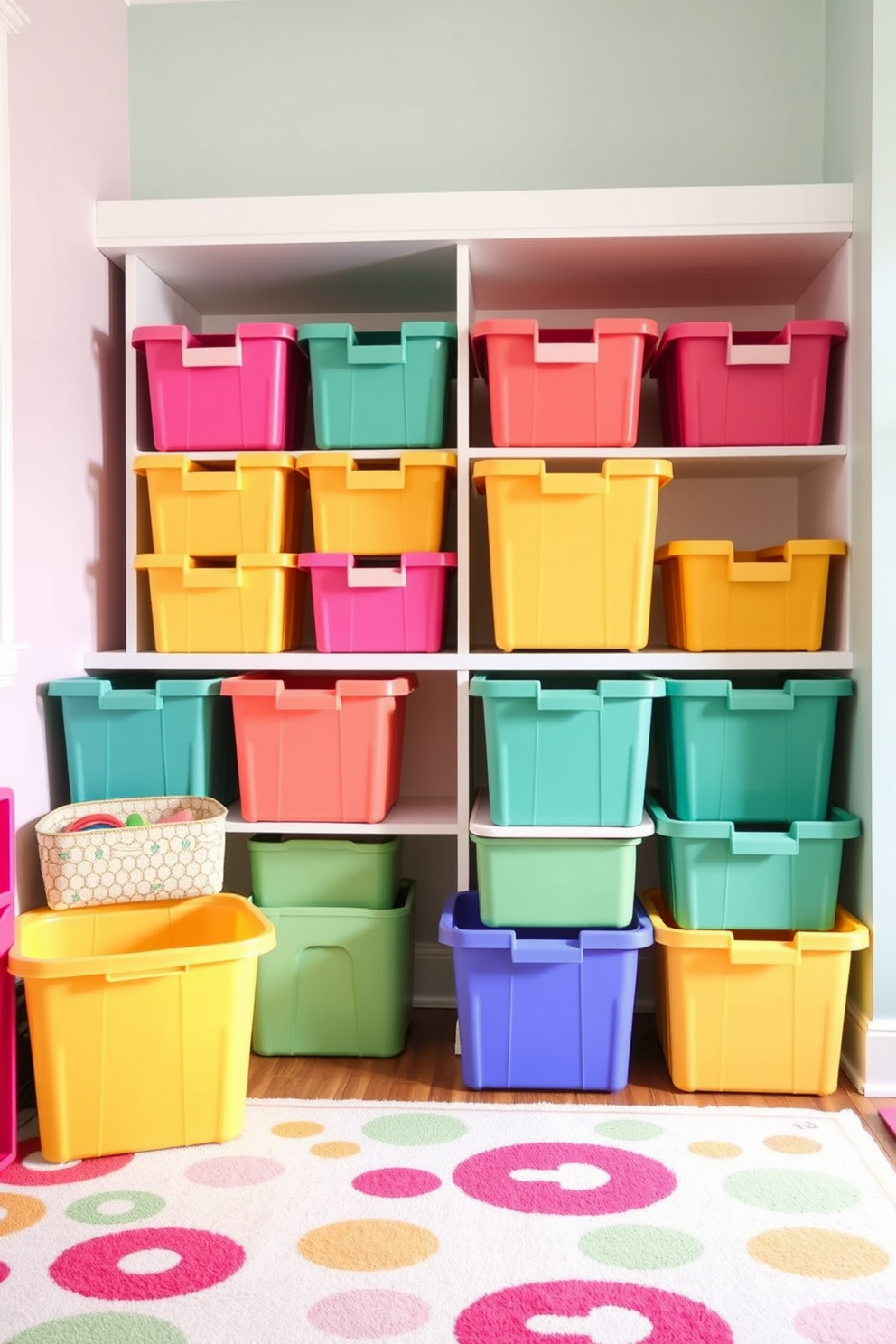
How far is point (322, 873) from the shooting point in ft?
8.95

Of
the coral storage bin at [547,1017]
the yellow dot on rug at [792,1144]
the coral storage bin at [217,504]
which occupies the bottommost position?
the yellow dot on rug at [792,1144]

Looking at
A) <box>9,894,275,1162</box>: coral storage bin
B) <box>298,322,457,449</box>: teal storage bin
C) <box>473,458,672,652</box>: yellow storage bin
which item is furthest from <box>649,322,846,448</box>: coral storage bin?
<box>9,894,275,1162</box>: coral storage bin

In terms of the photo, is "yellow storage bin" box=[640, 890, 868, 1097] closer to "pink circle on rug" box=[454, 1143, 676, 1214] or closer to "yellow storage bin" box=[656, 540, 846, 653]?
"pink circle on rug" box=[454, 1143, 676, 1214]

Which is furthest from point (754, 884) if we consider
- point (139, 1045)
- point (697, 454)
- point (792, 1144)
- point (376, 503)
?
point (139, 1045)

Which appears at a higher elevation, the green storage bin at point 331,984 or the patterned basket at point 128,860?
the patterned basket at point 128,860

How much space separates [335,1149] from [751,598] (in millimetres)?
1411

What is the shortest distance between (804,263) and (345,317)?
1.16 metres

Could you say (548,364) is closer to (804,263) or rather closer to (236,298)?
(804,263)

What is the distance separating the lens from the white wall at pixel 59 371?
2.40 m

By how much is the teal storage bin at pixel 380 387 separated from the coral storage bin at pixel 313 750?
55cm

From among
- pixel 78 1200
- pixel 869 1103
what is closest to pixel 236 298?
pixel 78 1200

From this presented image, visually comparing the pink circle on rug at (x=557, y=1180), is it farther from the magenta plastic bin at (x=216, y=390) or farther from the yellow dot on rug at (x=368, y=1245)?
the magenta plastic bin at (x=216, y=390)

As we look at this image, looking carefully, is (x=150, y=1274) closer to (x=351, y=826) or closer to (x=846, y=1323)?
(x=846, y=1323)

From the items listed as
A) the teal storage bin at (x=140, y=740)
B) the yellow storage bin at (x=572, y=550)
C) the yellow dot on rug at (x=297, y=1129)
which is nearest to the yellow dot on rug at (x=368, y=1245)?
the yellow dot on rug at (x=297, y=1129)
